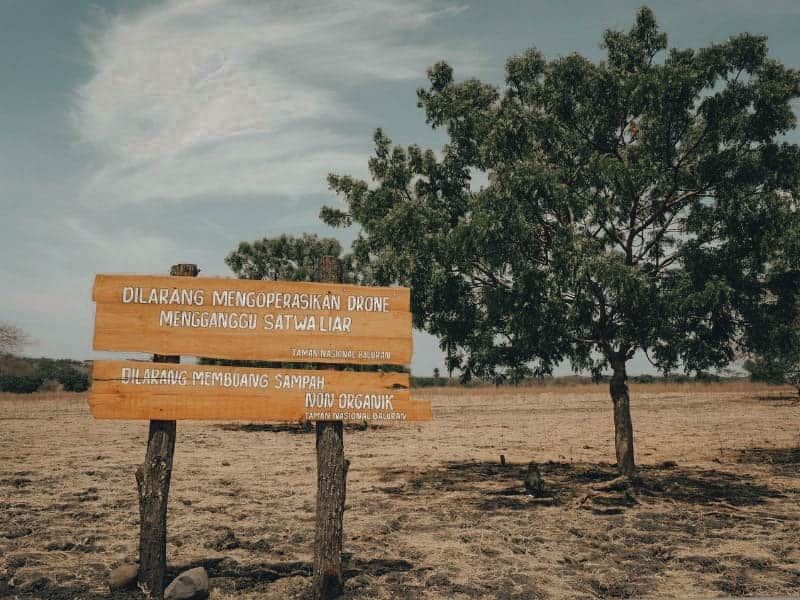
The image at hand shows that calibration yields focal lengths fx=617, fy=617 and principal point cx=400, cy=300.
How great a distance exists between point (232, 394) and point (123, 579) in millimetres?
2362

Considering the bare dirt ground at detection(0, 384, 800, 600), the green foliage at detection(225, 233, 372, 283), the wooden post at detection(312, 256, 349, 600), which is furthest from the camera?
the green foliage at detection(225, 233, 372, 283)

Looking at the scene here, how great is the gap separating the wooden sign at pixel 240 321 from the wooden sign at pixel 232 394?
197mm

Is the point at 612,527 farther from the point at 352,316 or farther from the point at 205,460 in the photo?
the point at 205,460

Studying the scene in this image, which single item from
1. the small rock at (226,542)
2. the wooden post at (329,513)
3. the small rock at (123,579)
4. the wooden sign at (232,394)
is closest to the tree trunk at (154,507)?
the small rock at (123,579)

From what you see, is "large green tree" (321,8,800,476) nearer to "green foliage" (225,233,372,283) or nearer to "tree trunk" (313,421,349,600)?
"tree trunk" (313,421,349,600)

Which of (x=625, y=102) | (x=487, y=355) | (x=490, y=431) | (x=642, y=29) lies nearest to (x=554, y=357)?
(x=487, y=355)

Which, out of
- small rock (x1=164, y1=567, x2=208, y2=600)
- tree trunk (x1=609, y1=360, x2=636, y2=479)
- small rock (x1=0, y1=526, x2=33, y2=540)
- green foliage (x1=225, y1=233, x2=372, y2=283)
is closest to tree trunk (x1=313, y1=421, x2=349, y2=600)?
small rock (x1=164, y1=567, x2=208, y2=600)

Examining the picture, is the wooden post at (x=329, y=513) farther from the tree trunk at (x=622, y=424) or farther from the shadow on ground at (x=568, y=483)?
the tree trunk at (x=622, y=424)

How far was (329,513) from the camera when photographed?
6758 millimetres

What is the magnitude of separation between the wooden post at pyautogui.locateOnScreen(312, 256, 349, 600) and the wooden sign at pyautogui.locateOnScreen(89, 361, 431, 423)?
263 mm

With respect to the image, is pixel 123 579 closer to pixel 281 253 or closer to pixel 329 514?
pixel 329 514

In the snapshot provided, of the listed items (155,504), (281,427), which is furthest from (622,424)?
(281,427)

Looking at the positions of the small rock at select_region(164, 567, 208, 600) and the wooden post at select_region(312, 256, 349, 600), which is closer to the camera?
the small rock at select_region(164, 567, 208, 600)

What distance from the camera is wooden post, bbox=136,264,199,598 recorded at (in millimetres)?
6738
